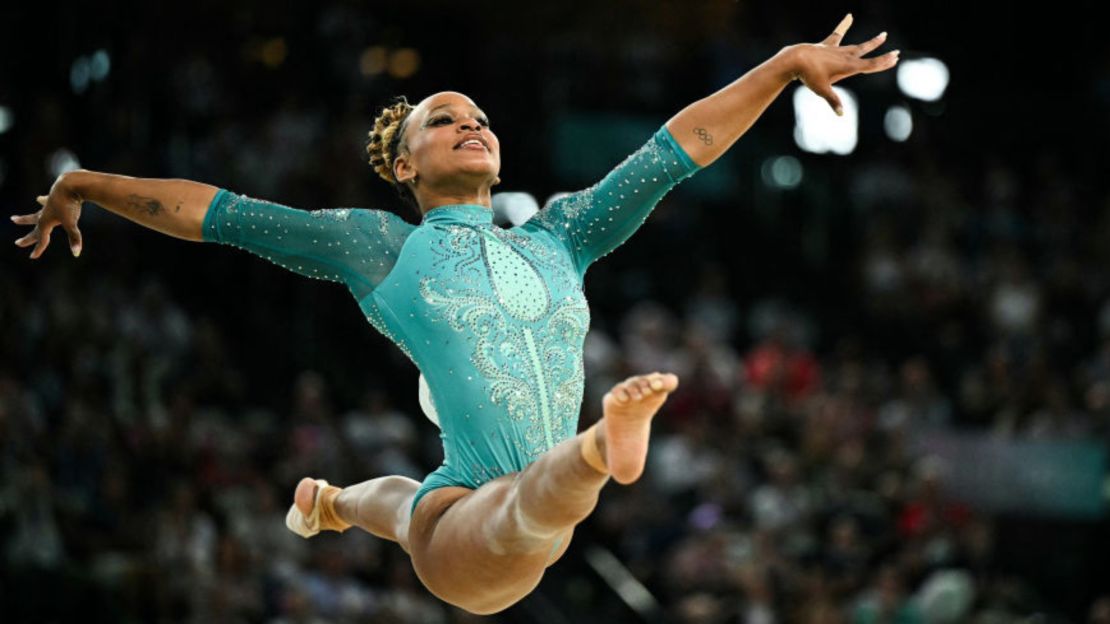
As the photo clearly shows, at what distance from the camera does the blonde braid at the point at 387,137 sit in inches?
197

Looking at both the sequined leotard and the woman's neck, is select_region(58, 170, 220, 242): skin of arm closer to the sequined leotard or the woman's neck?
the sequined leotard

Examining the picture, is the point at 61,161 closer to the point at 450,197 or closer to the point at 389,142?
the point at 389,142

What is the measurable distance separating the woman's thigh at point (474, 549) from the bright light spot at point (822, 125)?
9.33m

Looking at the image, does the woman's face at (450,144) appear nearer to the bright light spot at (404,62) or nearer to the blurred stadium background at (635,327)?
the blurred stadium background at (635,327)

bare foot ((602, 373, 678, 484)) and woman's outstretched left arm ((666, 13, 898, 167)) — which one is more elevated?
woman's outstretched left arm ((666, 13, 898, 167))

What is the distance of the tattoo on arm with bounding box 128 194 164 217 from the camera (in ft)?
15.0

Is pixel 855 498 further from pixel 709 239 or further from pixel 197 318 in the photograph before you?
pixel 197 318

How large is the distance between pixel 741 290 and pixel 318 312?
355 centimetres

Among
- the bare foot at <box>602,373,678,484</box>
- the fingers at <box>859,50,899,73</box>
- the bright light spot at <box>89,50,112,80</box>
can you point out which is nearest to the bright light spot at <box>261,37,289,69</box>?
the bright light spot at <box>89,50,112,80</box>

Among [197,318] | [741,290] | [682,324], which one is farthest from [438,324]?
[741,290]

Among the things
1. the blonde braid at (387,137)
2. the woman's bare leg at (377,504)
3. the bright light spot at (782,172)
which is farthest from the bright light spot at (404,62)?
the woman's bare leg at (377,504)

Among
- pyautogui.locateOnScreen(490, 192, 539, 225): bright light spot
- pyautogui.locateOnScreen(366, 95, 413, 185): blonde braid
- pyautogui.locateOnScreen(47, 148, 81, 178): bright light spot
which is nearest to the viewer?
pyautogui.locateOnScreen(366, 95, 413, 185): blonde braid

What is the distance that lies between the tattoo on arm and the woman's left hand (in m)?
1.82

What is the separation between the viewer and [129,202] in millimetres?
4578
